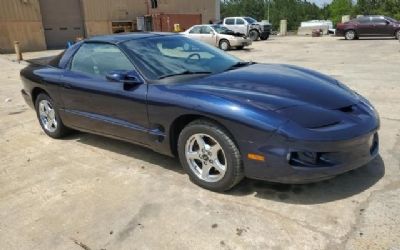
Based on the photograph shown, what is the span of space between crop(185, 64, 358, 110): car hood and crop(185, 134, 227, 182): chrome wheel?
44cm

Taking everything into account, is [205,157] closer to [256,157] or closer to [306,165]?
[256,157]

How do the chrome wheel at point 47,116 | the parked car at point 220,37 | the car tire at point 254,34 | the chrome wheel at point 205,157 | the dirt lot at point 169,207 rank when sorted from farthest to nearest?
the car tire at point 254,34 → the parked car at point 220,37 → the chrome wheel at point 47,116 → the chrome wheel at point 205,157 → the dirt lot at point 169,207

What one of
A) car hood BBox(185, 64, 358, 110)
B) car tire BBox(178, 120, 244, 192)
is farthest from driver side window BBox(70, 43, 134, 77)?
car tire BBox(178, 120, 244, 192)

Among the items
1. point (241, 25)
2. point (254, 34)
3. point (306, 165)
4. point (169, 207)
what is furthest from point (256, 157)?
point (254, 34)

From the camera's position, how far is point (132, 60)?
4.02 metres

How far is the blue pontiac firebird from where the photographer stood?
3.03m

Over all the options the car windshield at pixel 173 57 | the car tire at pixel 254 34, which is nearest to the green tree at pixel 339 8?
the car tire at pixel 254 34

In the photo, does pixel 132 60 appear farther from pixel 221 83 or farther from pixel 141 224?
pixel 141 224

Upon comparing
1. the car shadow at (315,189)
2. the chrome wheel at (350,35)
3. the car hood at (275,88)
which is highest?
the car hood at (275,88)

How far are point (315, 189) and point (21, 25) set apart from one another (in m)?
25.1

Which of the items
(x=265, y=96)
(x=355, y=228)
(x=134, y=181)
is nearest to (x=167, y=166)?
(x=134, y=181)

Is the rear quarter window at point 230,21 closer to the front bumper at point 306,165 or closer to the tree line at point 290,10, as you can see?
the front bumper at point 306,165

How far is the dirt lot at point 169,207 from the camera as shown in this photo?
9.25 ft

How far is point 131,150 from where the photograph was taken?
15.5ft
